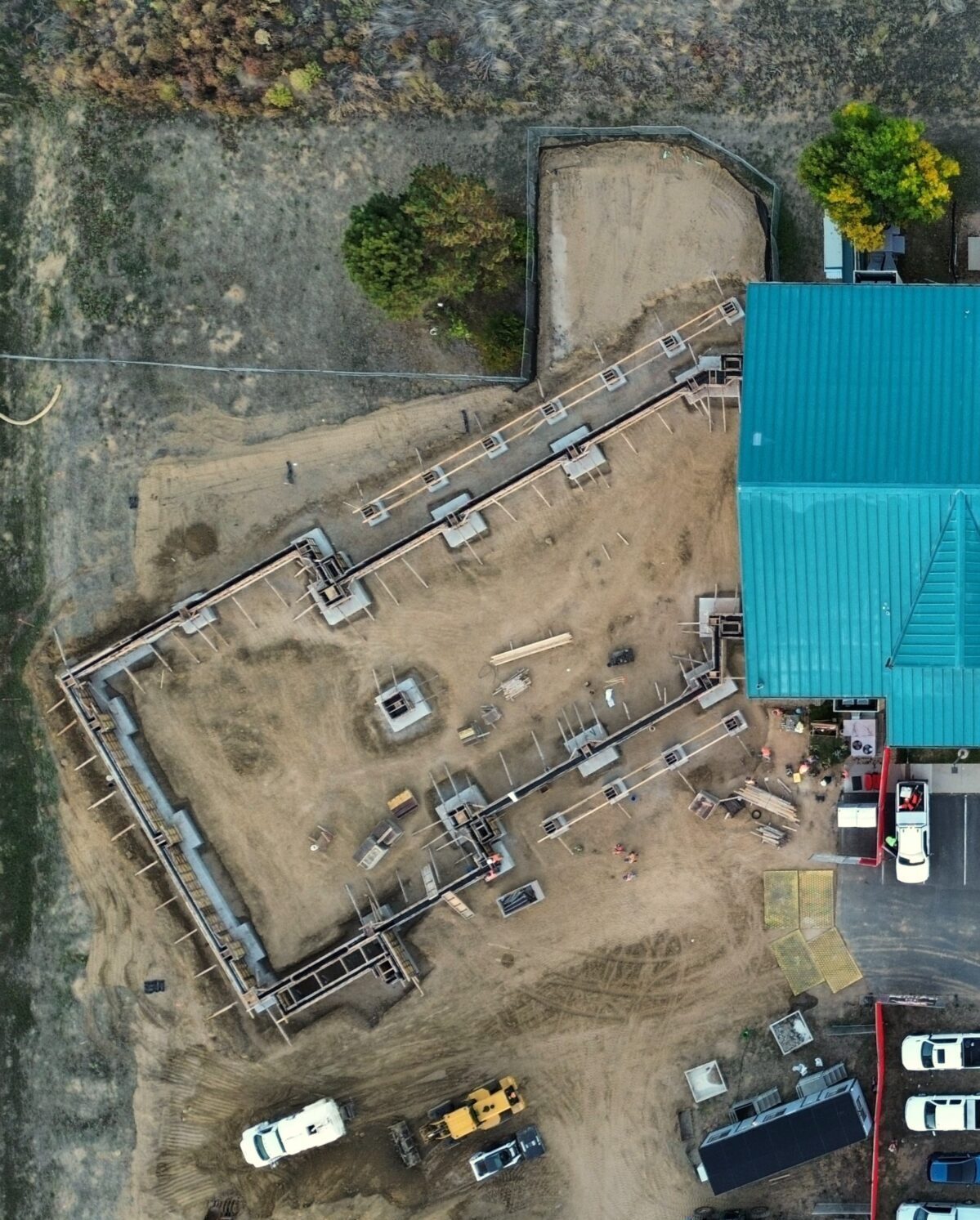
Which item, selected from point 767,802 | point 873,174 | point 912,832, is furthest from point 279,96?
point 912,832

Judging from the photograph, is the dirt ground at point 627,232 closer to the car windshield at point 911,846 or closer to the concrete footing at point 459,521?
the concrete footing at point 459,521

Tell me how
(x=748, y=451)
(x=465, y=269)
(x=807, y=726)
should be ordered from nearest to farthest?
(x=748, y=451) → (x=465, y=269) → (x=807, y=726)

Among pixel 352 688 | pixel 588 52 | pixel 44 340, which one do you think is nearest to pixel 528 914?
pixel 352 688

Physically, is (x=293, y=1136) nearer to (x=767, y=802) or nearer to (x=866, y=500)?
(x=767, y=802)

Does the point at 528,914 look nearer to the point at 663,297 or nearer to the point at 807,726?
the point at 807,726

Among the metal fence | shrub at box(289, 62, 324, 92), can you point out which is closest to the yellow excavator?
the metal fence
